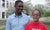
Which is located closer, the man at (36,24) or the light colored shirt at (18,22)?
the man at (36,24)

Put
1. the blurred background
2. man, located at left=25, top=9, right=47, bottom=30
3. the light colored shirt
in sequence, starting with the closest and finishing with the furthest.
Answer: man, located at left=25, top=9, right=47, bottom=30 < the light colored shirt < the blurred background

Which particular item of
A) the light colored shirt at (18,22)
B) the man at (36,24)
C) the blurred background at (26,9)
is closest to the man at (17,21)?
the light colored shirt at (18,22)

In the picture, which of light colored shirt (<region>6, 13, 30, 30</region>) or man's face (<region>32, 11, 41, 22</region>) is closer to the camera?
man's face (<region>32, 11, 41, 22</region>)

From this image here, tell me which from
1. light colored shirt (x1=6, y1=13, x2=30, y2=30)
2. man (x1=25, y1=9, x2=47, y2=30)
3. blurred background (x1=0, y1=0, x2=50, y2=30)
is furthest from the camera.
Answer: blurred background (x1=0, y1=0, x2=50, y2=30)

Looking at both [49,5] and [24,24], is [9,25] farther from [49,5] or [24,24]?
[49,5]

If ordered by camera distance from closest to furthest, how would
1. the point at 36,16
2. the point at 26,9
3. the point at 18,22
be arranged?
the point at 36,16 < the point at 18,22 < the point at 26,9

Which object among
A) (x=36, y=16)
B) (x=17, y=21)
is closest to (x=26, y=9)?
(x=17, y=21)

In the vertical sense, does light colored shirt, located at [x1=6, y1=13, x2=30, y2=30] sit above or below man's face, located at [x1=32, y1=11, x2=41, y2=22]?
below

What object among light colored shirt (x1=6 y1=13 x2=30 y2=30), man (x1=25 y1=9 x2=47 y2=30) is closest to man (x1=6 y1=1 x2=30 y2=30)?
light colored shirt (x1=6 y1=13 x2=30 y2=30)

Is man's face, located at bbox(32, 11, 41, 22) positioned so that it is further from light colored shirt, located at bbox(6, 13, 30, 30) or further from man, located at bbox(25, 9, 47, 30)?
light colored shirt, located at bbox(6, 13, 30, 30)

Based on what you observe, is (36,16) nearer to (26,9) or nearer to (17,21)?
(17,21)

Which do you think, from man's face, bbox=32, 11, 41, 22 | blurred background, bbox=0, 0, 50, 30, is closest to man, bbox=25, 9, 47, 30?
man's face, bbox=32, 11, 41, 22

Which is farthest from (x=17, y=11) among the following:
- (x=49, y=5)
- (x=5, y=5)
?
(x=49, y=5)

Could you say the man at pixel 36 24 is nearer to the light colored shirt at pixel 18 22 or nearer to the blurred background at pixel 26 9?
the light colored shirt at pixel 18 22
